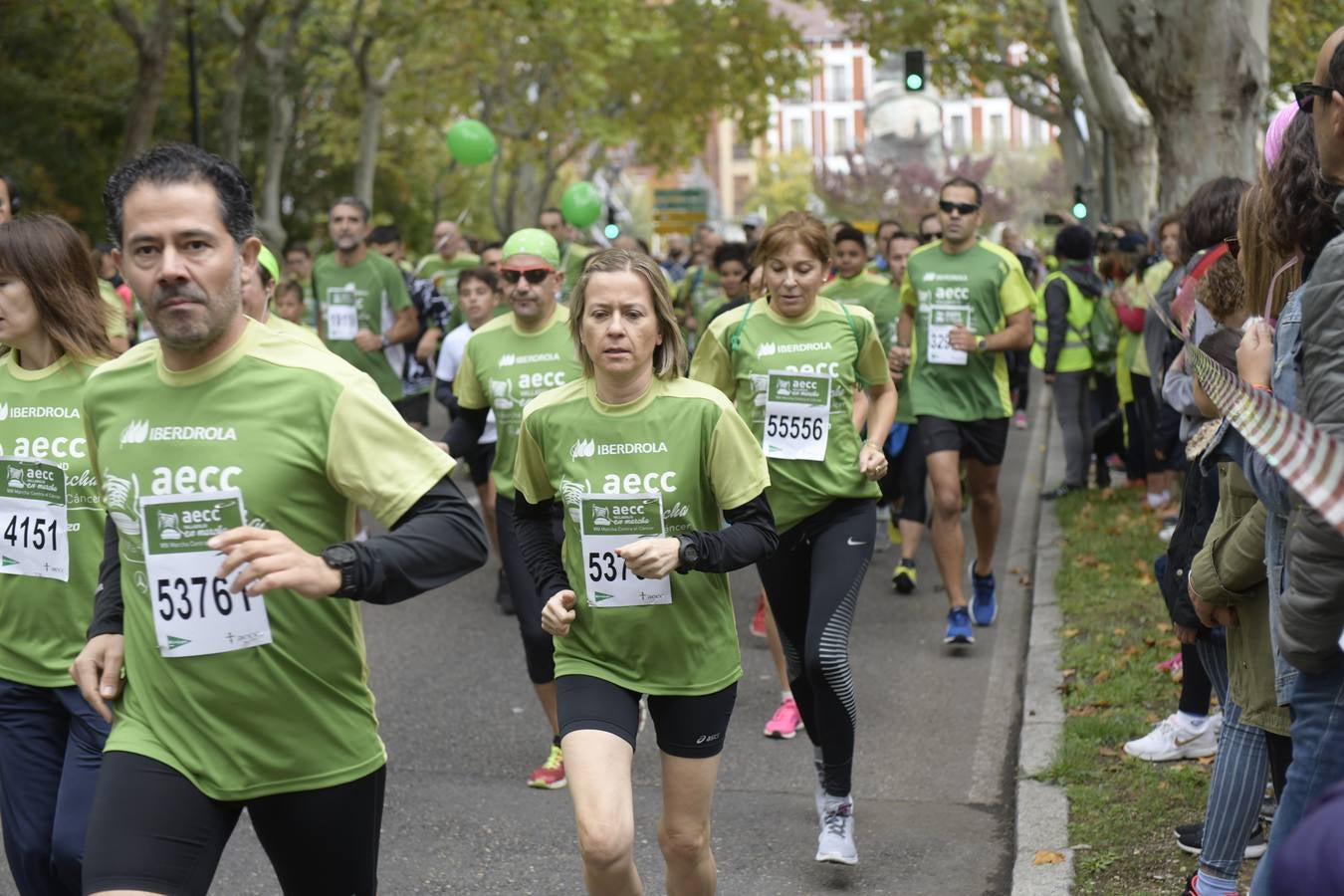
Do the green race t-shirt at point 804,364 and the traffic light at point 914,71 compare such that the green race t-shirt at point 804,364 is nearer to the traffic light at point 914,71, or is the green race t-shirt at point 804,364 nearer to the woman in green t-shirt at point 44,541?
the woman in green t-shirt at point 44,541

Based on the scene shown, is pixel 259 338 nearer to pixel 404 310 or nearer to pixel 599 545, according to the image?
pixel 599 545

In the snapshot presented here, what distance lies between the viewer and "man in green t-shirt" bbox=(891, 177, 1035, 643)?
8836mm

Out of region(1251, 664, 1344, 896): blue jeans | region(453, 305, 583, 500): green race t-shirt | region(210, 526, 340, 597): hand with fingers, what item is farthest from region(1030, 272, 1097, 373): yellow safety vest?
region(210, 526, 340, 597): hand with fingers

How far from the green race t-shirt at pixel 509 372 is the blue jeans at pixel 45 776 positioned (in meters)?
3.00

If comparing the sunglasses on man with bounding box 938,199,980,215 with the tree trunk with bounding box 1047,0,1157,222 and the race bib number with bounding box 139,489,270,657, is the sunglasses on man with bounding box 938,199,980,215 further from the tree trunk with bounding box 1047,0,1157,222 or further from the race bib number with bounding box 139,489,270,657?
the tree trunk with bounding box 1047,0,1157,222

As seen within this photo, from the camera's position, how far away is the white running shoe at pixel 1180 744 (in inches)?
251

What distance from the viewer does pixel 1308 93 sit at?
3.22m

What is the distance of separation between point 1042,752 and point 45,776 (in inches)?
148

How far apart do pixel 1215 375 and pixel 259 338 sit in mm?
1777

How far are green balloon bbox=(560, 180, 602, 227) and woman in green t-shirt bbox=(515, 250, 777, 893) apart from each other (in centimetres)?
1629

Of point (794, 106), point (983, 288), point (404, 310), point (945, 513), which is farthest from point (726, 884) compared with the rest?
point (794, 106)

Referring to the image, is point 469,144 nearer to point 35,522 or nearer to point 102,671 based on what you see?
point 35,522

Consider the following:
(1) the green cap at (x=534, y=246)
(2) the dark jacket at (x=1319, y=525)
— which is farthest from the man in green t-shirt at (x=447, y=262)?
(2) the dark jacket at (x=1319, y=525)

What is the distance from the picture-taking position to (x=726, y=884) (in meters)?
5.56
